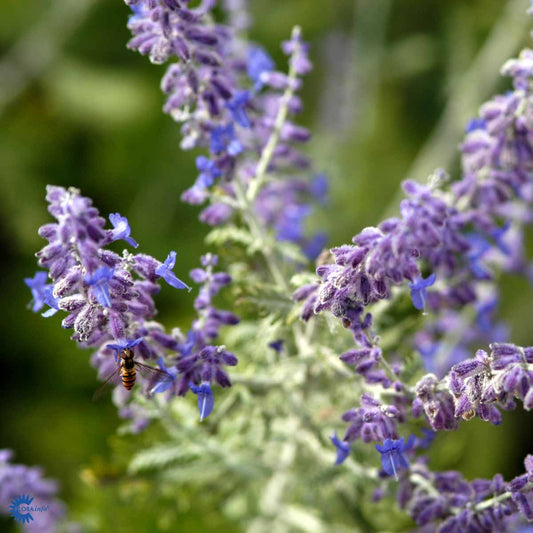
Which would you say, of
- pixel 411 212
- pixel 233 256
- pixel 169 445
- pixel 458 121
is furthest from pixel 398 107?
pixel 411 212

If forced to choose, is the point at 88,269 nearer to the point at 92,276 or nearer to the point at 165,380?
the point at 92,276

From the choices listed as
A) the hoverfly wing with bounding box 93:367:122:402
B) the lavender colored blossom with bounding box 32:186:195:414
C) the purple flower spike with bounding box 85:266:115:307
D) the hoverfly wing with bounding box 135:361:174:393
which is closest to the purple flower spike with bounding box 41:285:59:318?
the lavender colored blossom with bounding box 32:186:195:414

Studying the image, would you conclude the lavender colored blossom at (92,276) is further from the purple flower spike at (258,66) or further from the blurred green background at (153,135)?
the blurred green background at (153,135)

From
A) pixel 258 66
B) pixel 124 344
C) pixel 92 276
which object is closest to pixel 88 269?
pixel 92 276

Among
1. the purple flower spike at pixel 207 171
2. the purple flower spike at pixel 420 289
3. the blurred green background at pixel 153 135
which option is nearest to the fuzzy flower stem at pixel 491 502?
the purple flower spike at pixel 420 289

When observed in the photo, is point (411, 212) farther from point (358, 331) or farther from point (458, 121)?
point (458, 121)
